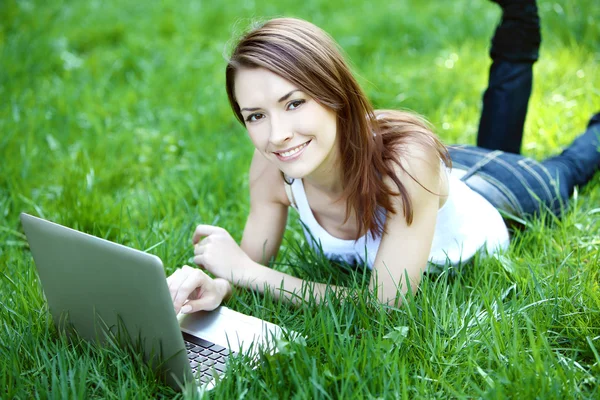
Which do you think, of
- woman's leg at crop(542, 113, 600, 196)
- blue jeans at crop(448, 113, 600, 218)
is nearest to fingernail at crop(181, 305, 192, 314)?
blue jeans at crop(448, 113, 600, 218)

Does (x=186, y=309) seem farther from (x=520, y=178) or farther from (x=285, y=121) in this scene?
(x=520, y=178)

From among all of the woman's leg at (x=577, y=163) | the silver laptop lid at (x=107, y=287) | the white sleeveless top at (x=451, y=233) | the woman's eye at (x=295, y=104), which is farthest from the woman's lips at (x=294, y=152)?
the woman's leg at (x=577, y=163)

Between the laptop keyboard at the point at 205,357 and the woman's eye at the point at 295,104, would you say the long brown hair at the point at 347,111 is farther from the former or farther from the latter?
the laptop keyboard at the point at 205,357

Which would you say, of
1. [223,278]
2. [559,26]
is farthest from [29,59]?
[559,26]

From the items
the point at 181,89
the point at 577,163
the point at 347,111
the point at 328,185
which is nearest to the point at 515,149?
the point at 577,163

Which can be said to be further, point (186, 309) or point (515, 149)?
point (515, 149)

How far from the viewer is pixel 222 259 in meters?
2.17

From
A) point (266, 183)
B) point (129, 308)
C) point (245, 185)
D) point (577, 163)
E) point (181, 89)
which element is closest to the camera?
point (129, 308)

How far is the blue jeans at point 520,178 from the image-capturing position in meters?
2.57

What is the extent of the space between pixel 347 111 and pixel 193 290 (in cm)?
69

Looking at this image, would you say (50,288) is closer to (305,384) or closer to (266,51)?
(305,384)

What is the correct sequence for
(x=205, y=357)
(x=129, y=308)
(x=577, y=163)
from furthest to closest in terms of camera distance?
(x=577, y=163)
(x=205, y=357)
(x=129, y=308)

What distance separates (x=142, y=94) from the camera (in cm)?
427

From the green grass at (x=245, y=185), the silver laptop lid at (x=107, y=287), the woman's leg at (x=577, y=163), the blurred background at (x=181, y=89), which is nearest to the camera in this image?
the silver laptop lid at (x=107, y=287)
